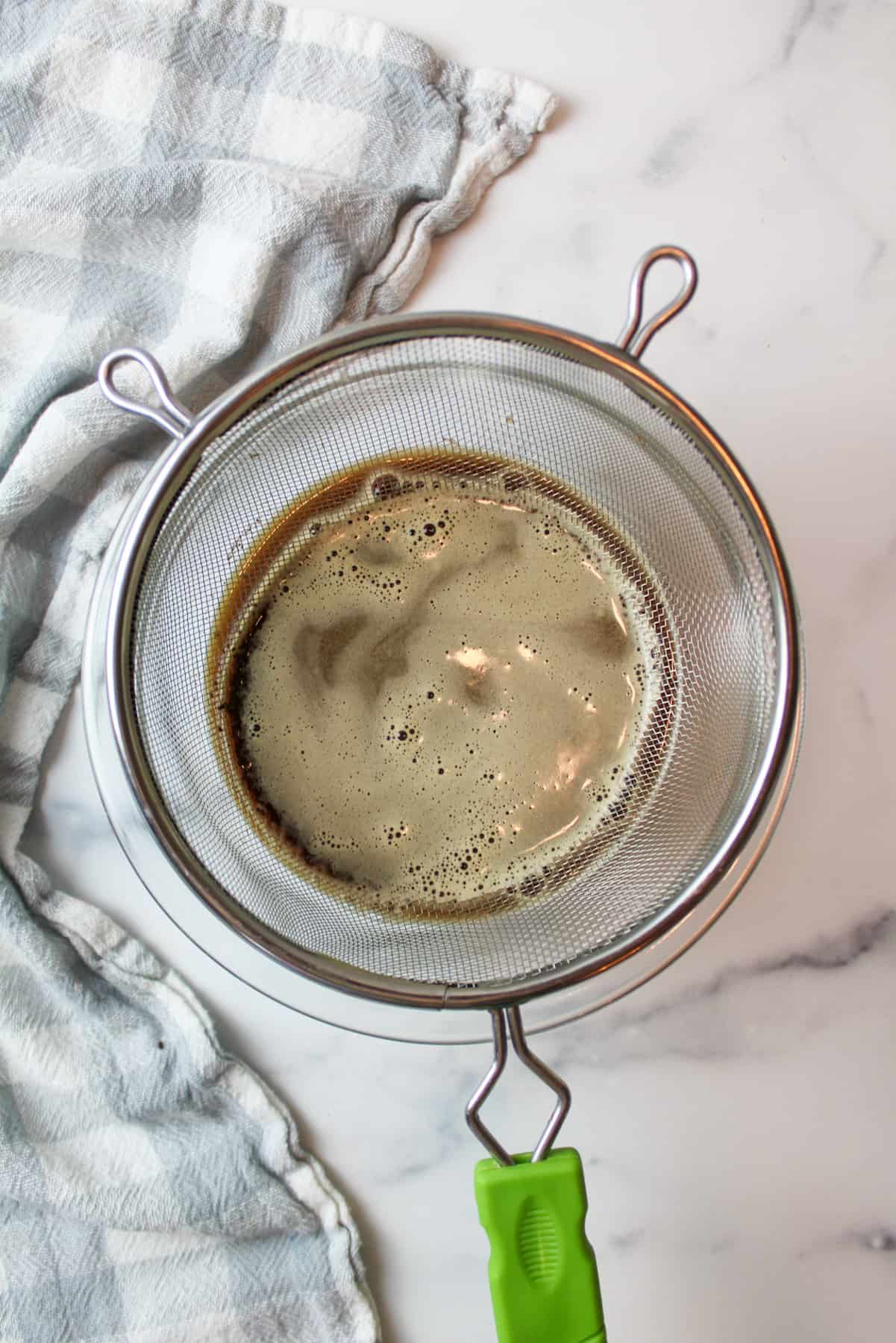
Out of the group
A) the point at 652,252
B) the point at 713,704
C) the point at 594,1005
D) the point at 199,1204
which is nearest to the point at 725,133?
the point at 652,252

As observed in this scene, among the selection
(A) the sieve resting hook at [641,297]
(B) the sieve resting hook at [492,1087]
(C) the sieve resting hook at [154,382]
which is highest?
(A) the sieve resting hook at [641,297]

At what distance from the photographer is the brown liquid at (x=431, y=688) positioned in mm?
811

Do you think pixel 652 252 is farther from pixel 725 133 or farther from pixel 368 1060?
pixel 368 1060

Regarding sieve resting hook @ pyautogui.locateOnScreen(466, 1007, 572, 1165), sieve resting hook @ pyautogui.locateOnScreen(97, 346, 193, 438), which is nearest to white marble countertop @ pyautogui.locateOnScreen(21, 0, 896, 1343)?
sieve resting hook @ pyautogui.locateOnScreen(466, 1007, 572, 1165)

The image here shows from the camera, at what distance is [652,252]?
0.66m

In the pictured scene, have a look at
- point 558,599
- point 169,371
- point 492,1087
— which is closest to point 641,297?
point 558,599

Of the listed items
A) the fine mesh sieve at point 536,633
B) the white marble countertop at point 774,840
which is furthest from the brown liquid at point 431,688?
the white marble countertop at point 774,840

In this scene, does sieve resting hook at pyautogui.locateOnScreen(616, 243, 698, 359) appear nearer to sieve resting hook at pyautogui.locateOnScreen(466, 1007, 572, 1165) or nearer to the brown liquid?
the brown liquid

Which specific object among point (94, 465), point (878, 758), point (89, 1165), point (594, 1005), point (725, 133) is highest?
point (725, 133)

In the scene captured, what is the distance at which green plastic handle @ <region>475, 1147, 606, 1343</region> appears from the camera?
2.21 ft

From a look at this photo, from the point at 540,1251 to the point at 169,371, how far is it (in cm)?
61

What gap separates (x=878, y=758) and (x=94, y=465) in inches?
23.5

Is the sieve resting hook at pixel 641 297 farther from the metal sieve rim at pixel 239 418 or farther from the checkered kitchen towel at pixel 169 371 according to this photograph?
the checkered kitchen towel at pixel 169 371

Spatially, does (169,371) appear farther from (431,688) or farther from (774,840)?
(774,840)
